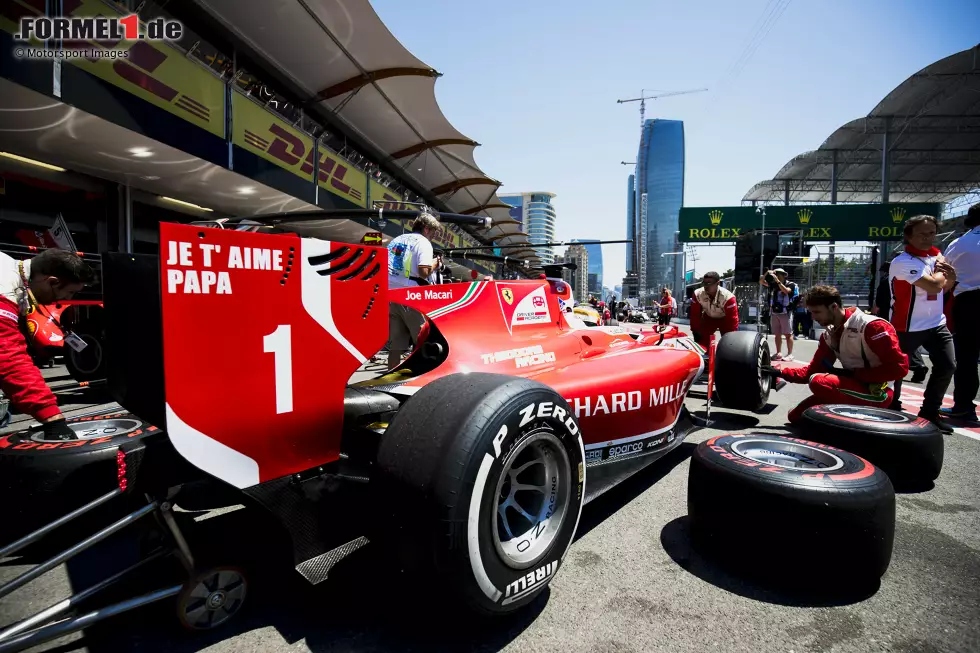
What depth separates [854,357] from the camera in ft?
12.0

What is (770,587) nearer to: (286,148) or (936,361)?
(936,361)

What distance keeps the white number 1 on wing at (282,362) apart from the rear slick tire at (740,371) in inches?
143

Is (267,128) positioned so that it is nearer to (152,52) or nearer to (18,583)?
(152,52)

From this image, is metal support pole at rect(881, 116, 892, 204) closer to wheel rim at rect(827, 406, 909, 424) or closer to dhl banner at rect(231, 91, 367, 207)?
dhl banner at rect(231, 91, 367, 207)

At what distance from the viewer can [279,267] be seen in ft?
4.56

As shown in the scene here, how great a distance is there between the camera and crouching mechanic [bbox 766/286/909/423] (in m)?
3.44

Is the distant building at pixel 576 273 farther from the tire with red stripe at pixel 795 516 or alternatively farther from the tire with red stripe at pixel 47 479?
the tire with red stripe at pixel 47 479

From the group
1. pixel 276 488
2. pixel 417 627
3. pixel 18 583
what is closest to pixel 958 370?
pixel 417 627

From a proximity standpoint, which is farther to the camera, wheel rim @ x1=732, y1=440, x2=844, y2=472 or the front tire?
the front tire

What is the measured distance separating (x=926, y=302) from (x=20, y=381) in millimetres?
6504

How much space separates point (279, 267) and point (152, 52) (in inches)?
286

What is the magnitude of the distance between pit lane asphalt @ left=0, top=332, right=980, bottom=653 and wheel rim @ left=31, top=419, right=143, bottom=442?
0.58 metres

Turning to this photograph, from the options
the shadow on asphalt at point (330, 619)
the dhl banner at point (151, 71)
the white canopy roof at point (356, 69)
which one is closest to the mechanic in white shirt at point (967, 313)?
the shadow on asphalt at point (330, 619)

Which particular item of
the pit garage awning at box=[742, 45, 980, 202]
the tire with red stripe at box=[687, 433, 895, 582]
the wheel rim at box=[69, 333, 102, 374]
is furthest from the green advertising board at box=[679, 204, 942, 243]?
the wheel rim at box=[69, 333, 102, 374]
